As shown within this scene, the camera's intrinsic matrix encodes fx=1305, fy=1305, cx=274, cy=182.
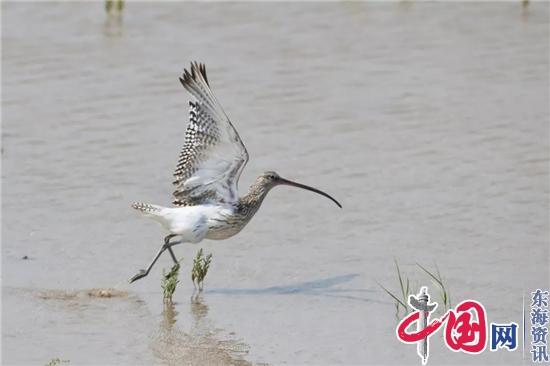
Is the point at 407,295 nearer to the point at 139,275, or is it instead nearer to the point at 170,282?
the point at 170,282

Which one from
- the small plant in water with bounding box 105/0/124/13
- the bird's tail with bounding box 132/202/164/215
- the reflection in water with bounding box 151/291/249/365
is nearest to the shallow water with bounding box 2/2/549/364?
the reflection in water with bounding box 151/291/249/365

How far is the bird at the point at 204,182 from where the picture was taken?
7281 mm

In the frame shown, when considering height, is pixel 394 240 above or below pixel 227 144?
below

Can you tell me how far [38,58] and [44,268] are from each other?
517 centimetres

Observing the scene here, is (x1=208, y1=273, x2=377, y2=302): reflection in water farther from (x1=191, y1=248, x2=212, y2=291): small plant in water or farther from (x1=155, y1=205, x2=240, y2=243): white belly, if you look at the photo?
(x1=155, y1=205, x2=240, y2=243): white belly

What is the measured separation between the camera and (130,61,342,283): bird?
7.28 m

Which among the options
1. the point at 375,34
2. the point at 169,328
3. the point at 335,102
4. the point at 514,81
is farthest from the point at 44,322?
the point at 375,34

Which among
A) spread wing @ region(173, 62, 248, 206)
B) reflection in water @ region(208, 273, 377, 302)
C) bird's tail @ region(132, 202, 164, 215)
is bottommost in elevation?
reflection in water @ region(208, 273, 377, 302)

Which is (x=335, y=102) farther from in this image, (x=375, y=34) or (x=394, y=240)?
(x=394, y=240)

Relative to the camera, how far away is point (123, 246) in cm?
810

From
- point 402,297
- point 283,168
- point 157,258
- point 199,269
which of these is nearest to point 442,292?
point 402,297

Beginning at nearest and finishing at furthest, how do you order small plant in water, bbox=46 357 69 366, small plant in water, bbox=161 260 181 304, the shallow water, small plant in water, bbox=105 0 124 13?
1. small plant in water, bbox=46 357 69 366
2. the shallow water
3. small plant in water, bbox=161 260 181 304
4. small plant in water, bbox=105 0 124 13

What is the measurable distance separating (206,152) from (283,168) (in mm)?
2131

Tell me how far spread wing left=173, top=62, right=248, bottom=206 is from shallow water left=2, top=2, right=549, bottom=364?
0.50 meters
